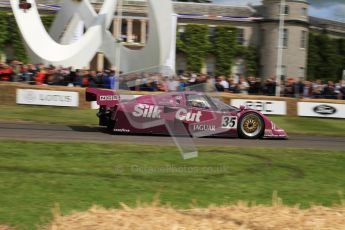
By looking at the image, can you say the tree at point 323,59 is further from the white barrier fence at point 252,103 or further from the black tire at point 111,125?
the black tire at point 111,125

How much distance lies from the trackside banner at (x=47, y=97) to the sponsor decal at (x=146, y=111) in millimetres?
8262

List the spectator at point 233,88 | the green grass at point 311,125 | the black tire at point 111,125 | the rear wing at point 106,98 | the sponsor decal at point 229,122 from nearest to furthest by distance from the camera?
the rear wing at point 106,98, the black tire at point 111,125, the sponsor decal at point 229,122, the green grass at point 311,125, the spectator at point 233,88

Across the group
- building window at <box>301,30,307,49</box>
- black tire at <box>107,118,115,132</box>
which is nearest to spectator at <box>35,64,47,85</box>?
black tire at <box>107,118,115,132</box>

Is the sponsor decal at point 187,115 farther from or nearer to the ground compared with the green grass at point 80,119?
farther from the ground

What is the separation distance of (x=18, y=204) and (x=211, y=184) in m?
2.89

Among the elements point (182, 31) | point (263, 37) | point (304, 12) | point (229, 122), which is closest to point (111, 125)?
point (229, 122)

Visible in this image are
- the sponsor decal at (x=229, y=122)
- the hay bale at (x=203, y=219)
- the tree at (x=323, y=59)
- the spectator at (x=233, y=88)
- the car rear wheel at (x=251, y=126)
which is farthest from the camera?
the tree at (x=323, y=59)

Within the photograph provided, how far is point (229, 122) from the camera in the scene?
550 inches

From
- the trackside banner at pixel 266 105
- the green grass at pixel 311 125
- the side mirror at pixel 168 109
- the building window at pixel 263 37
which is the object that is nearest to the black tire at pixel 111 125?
the side mirror at pixel 168 109

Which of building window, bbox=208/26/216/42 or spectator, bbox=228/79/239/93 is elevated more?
building window, bbox=208/26/216/42

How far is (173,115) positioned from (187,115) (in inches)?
13.8

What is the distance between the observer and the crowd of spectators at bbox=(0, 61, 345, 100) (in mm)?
21891

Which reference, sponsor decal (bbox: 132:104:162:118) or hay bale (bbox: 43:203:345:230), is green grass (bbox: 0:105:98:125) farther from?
hay bale (bbox: 43:203:345:230)

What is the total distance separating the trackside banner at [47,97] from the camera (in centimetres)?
2088
